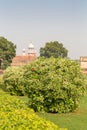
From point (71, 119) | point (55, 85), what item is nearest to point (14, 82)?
point (55, 85)

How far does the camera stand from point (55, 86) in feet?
36.7

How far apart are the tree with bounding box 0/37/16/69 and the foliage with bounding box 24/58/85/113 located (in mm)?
38741

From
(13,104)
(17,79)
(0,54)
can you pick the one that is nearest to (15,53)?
(0,54)

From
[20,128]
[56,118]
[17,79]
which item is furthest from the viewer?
[17,79]

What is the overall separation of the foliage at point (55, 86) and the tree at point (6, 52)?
3874 cm

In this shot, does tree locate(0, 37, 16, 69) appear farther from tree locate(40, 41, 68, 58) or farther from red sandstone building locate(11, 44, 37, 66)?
tree locate(40, 41, 68, 58)

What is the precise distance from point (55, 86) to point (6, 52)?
39.8 meters

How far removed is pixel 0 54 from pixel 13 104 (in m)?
44.0

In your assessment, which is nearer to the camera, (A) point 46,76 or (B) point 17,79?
(A) point 46,76

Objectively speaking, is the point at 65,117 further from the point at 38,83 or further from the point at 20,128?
the point at 20,128

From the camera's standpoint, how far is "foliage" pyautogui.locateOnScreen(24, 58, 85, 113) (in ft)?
37.0

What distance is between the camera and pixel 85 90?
11.9m

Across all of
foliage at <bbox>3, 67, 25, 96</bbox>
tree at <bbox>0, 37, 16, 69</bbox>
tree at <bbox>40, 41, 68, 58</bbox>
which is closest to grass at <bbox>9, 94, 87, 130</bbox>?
foliage at <bbox>3, 67, 25, 96</bbox>

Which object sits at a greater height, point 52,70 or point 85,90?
point 52,70
